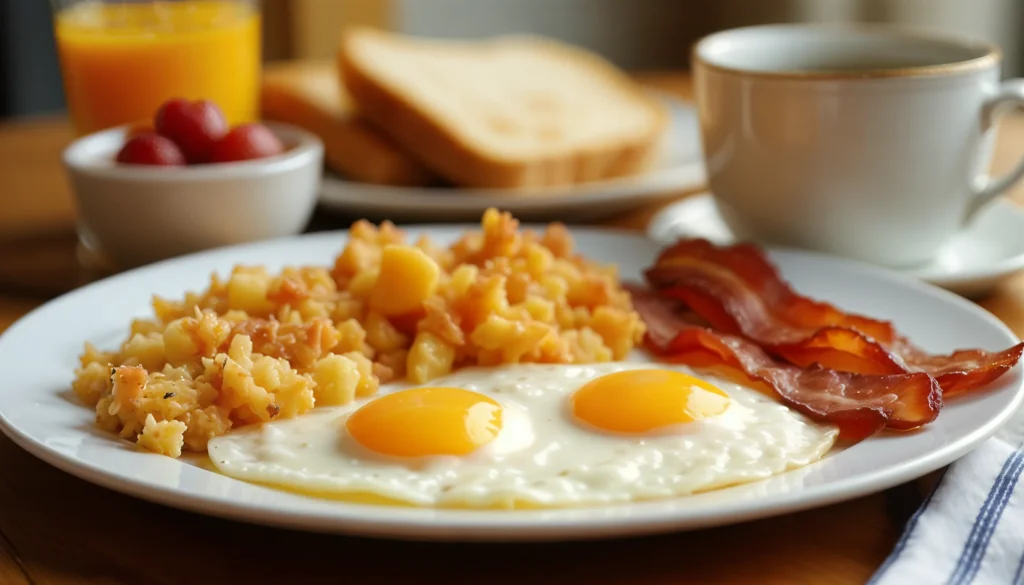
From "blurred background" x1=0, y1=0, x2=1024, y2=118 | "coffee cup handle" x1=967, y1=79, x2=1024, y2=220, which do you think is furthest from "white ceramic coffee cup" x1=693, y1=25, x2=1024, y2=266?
"blurred background" x1=0, y1=0, x2=1024, y2=118

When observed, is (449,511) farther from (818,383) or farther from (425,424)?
(818,383)

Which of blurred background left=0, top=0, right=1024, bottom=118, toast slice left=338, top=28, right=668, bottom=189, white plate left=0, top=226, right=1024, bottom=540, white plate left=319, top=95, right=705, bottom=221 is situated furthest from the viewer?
blurred background left=0, top=0, right=1024, bottom=118

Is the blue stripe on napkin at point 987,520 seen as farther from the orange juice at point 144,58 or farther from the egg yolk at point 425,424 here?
the orange juice at point 144,58

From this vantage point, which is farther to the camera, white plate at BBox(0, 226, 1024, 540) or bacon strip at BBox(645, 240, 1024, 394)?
bacon strip at BBox(645, 240, 1024, 394)

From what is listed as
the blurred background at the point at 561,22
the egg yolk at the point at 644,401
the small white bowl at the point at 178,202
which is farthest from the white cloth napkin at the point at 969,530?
the blurred background at the point at 561,22

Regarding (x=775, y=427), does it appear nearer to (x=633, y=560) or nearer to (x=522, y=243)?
(x=633, y=560)

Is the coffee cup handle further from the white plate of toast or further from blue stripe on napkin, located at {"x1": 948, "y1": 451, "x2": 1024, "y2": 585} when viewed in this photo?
blue stripe on napkin, located at {"x1": 948, "y1": 451, "x2": 1024, "y2": 585}

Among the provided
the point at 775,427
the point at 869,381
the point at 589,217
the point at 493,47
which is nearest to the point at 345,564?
the point at 775,427
